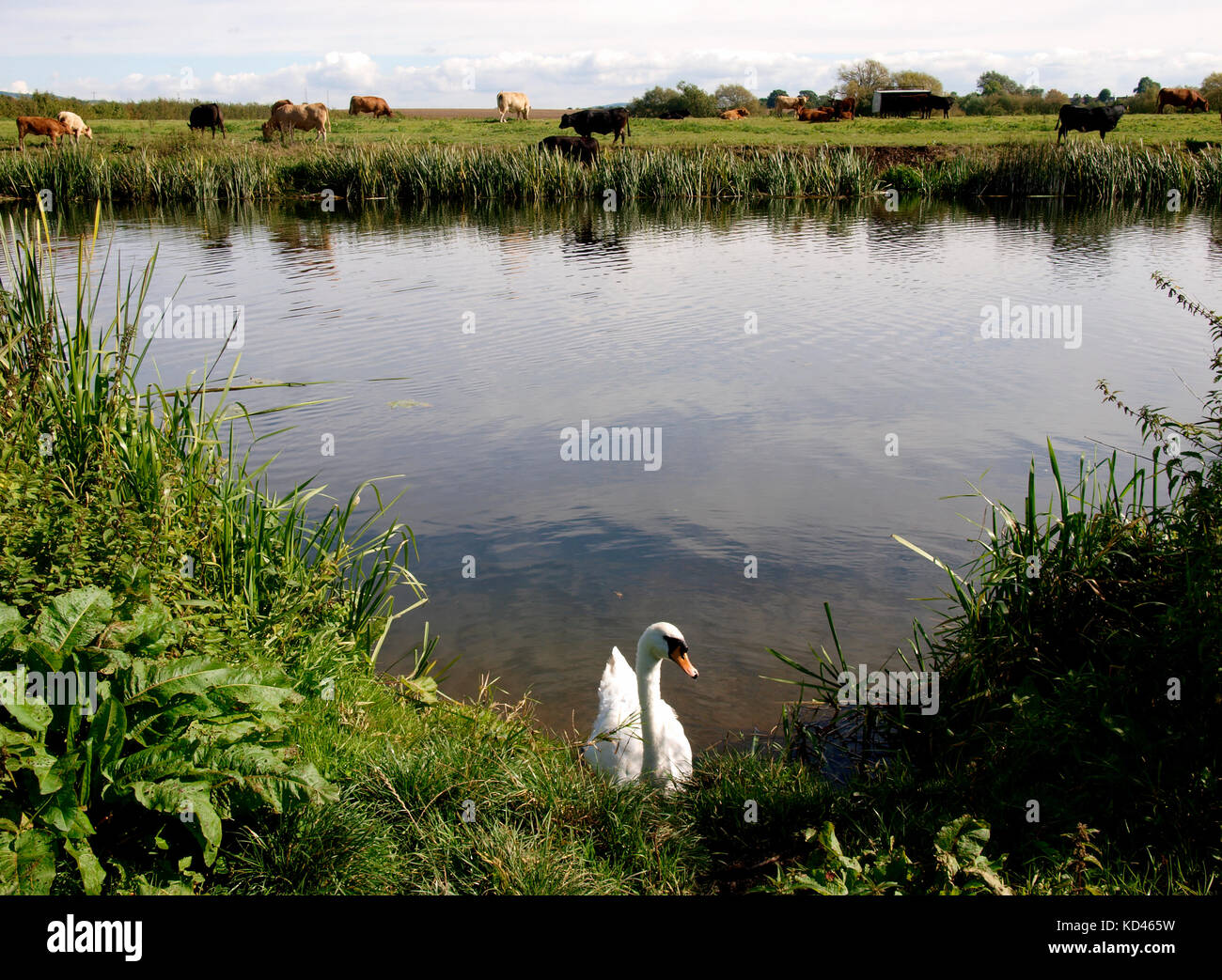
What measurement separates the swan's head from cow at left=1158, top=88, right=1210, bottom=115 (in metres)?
55.9

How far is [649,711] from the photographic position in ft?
14.9

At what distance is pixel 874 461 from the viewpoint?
9070mm

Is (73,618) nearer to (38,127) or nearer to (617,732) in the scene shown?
(617,732)

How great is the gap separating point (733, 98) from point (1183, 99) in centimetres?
2770

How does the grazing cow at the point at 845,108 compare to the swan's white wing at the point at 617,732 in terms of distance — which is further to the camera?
the grazing cow at the point at 845,108

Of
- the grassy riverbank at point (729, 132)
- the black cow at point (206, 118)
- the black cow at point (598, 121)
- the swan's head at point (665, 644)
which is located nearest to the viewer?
the swan's head at point (665, 644)

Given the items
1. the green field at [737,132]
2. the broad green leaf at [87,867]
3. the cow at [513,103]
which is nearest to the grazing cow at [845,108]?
the green field at [737,132]

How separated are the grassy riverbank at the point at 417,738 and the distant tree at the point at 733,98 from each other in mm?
62985

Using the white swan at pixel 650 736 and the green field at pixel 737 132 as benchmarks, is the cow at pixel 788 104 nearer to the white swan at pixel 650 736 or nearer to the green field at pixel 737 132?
the green field at pixel 737 132

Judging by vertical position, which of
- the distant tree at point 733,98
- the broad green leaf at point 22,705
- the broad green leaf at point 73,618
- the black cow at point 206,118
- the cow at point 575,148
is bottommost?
the broad green leaf at point 22,705

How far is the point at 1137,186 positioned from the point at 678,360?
915 inches

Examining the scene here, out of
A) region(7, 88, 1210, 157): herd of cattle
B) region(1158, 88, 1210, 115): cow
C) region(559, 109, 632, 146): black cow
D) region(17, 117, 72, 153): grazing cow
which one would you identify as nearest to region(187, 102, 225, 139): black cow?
region(7, 88, 1210, 157): herd of cattle

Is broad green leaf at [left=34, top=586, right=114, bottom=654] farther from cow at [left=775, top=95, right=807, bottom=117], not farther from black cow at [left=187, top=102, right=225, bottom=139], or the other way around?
cow at [left=775, top=95, right=807, bottom=117]

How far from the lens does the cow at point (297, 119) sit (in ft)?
134
